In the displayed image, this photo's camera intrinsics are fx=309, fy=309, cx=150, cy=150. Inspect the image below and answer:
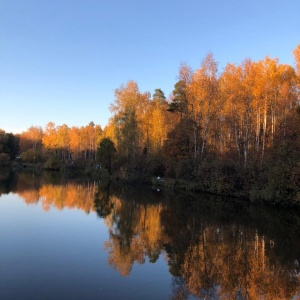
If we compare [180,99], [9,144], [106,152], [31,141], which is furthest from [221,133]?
[9,144]

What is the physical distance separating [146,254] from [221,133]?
2873cm

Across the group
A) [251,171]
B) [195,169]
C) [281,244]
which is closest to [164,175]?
[195,169]

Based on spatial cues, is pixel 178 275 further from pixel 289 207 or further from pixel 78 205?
pixel 289 207

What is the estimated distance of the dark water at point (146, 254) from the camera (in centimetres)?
795

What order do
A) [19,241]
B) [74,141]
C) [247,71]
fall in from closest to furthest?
[19,241], [247,71], [74,141]

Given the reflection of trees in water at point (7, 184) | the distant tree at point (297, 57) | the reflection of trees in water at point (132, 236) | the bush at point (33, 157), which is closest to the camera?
the reflection of trees in water at point (132, 236)

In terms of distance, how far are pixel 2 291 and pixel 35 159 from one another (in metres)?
84.2

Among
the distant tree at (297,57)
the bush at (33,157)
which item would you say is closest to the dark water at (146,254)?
the distant tree at (297,57)

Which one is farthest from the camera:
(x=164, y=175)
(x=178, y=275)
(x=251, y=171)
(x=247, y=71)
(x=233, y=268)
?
(x=164, y=175)

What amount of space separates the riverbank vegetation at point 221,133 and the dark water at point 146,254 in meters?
6.09

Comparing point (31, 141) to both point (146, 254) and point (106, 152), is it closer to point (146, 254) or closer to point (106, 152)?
point (106, 152)

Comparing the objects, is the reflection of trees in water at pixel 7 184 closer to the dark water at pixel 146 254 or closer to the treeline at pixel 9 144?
the dark water at pixel 146 254

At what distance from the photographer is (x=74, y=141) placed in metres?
85.2

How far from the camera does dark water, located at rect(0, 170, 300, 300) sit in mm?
7949
